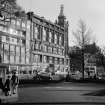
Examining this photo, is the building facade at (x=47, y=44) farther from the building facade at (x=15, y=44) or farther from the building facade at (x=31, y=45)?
the building facade at (x=15, y=44)

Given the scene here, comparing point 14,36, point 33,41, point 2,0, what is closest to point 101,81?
point 2,0

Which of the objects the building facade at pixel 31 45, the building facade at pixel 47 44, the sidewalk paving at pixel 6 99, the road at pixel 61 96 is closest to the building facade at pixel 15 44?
the building facade at pixel 31 45

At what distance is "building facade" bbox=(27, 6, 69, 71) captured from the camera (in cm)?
7588

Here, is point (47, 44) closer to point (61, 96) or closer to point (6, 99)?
point (61, 96)

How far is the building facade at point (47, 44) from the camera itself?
75.9 metres

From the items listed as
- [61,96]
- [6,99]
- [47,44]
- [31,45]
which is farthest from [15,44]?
[6,99]

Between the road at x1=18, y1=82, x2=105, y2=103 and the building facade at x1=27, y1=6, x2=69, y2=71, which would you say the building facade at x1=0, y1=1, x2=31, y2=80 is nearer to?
the building facade at x1=27, y1=6, x2=69, y2=71

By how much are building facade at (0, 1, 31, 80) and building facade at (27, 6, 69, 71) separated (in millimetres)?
3618

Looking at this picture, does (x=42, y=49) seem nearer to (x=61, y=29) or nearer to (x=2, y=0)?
(x=61, y=29)

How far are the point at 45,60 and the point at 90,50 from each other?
40605mm

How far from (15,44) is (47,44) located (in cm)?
2044

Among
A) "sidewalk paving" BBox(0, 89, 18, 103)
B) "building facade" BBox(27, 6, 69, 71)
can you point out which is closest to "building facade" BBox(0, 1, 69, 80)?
"building facade" BBox(27, 6, 69, 71)

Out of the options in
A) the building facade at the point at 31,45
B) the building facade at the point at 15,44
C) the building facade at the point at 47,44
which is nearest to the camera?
the building facade at the point at 15,44

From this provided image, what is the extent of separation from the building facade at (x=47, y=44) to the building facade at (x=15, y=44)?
3618mm
